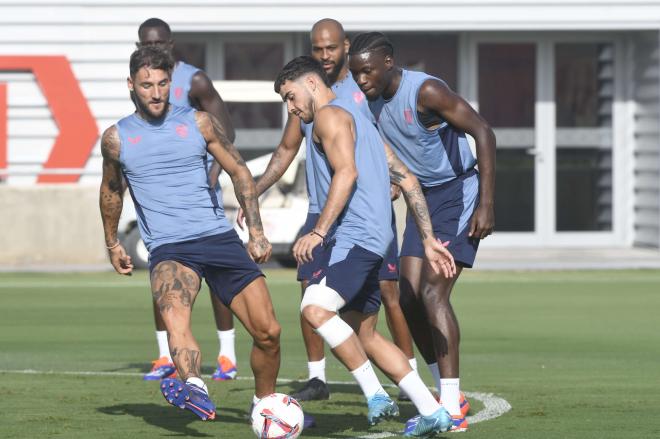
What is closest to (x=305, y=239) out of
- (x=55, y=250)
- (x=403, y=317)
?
(x=403, y=317)

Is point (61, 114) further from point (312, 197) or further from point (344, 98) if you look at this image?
point (344, 98)

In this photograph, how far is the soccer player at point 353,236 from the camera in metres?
7.62

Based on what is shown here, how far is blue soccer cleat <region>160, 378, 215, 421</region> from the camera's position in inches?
290

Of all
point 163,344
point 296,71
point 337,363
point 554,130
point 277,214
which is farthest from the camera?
point 554,130

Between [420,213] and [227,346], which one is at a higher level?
[420,213]

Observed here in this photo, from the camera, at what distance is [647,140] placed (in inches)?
937

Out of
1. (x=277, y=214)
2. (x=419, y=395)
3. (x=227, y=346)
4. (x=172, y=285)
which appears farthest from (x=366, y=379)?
(x=277, y=214)

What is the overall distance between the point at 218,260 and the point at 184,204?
13.5 inches

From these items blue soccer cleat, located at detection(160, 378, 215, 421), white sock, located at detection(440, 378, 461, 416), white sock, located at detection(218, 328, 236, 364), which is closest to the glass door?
white sock, located at detection(218, 328, 236, 364)

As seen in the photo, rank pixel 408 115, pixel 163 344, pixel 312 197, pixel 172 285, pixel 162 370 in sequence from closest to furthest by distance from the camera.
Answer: pixel 172 285 < pixel 408 115 < pixel 312 197 < pixel 162 370 < pixel 163 344

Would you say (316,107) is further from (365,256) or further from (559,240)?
(559,240)

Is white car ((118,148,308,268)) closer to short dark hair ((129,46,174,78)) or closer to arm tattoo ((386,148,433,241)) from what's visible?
short dark hair ((129,46,174,78))

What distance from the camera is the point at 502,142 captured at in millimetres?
24219

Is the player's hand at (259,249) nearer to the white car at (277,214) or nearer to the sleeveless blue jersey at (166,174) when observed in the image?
the sleeveless blue jersey at (166,174)
